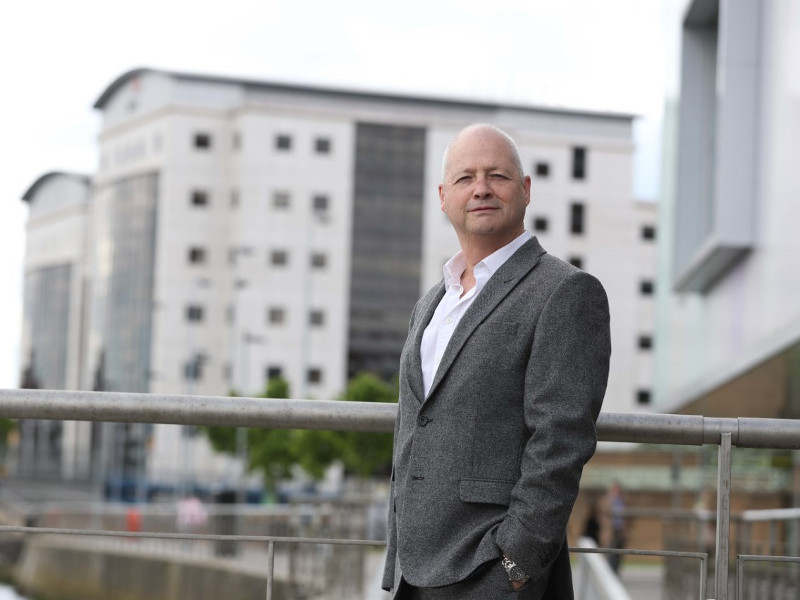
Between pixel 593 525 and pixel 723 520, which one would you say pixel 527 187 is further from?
pixel 593 525

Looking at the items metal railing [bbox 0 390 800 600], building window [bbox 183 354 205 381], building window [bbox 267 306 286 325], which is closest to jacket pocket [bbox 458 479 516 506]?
metal railing [bbox 0 390 800 600]

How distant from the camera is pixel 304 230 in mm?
83125

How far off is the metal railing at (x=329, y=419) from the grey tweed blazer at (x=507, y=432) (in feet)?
1.27

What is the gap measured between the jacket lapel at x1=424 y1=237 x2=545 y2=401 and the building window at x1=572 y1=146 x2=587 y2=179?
85.7 metres

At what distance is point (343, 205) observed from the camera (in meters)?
83.8

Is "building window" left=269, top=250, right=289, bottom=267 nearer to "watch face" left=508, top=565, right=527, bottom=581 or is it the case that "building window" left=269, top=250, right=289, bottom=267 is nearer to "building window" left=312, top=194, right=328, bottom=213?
"building window" left=312, top=194, right=328, bottom=213

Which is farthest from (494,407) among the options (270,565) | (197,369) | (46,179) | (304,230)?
(46,179)

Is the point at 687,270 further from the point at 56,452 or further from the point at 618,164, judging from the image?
the point at 56,452

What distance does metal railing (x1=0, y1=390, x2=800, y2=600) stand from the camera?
339 cm

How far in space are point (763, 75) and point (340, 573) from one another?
9282 mm

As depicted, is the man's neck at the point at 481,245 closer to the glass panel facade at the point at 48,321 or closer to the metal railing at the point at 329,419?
the metal railing at the point at 329,419

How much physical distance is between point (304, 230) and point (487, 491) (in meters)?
80.6

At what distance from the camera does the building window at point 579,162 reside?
87.8 metres

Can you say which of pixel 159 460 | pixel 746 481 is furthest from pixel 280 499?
pixel 746 481
